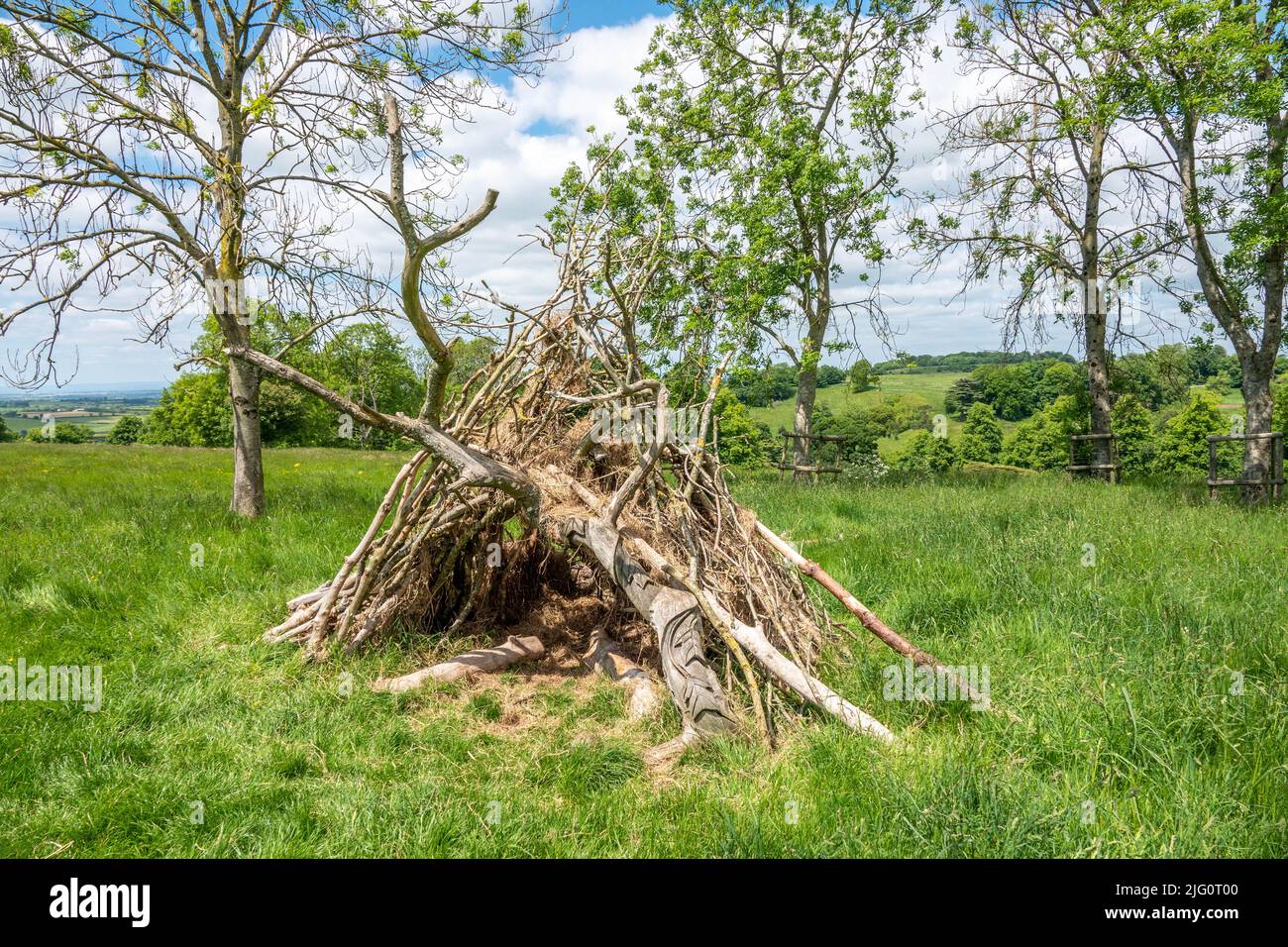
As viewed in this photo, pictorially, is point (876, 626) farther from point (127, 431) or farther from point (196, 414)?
point (127, 431)

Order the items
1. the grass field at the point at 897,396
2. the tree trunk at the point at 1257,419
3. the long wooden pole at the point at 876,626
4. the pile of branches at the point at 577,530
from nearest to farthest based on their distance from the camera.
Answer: the long wooden pole at the point at 876,626
the pile of branches at the point at 577,530
the tree trunk at the point at 1257,419
the grass field at the point at 897,396

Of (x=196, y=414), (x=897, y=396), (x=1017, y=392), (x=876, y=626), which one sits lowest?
(x=876, y=626)

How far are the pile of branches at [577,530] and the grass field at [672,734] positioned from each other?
11.3 inches

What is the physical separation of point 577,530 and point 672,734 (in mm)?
1409

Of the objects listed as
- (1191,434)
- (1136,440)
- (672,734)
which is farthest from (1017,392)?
(672,734)

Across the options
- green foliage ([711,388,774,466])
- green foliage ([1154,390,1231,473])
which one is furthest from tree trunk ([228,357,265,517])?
green foliage ([1154,390,1231,473])

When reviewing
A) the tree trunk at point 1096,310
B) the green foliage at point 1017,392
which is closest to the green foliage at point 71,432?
the tree trunk at point 1096,310

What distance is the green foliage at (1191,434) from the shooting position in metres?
35.8

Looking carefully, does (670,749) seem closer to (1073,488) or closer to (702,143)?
(1073,488)

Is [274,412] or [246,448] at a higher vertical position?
[274,412]

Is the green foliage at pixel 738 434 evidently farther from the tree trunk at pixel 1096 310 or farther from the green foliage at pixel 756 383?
the tree trunk at pixel 1096 310

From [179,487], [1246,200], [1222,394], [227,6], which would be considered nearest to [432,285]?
[227,6]

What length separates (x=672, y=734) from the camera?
12.6 feet

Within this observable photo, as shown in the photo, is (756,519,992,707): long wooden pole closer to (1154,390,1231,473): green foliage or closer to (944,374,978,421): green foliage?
(1154,390,1231,473): green foliage
